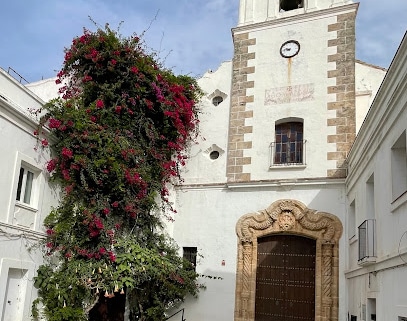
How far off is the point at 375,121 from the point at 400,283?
285 centimetres

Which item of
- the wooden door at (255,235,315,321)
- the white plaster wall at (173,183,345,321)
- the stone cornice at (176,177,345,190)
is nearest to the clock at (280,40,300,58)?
the stone cornice at (176,177,345,190)

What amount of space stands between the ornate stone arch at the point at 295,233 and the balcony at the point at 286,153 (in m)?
1.03

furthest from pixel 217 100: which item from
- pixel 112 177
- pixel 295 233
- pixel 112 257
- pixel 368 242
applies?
pixel 368 242

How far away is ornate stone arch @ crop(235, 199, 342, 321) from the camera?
1080 cm

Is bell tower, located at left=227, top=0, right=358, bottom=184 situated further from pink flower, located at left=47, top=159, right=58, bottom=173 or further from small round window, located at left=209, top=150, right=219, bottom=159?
pink flower, located at left=47, top=159, right=58, bottom=173

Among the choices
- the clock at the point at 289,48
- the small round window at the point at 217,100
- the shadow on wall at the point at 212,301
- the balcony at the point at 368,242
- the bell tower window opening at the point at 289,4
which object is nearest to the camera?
the balcony at the point at 368,242

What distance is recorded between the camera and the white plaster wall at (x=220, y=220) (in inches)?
454

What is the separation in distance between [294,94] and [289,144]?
4.35ft

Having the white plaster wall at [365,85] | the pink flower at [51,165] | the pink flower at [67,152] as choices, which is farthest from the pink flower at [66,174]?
the white plaster wall at [365,85]

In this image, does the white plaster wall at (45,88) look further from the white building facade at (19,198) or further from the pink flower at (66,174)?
the pink flower at (66,174)

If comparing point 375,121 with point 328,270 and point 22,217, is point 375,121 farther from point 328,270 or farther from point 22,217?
point 22,217

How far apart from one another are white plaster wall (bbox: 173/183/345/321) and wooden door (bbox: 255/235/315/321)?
71 centimetres

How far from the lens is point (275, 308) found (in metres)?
11.3

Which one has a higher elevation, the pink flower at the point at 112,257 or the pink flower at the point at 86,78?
the pink flower at the point at 86,78
